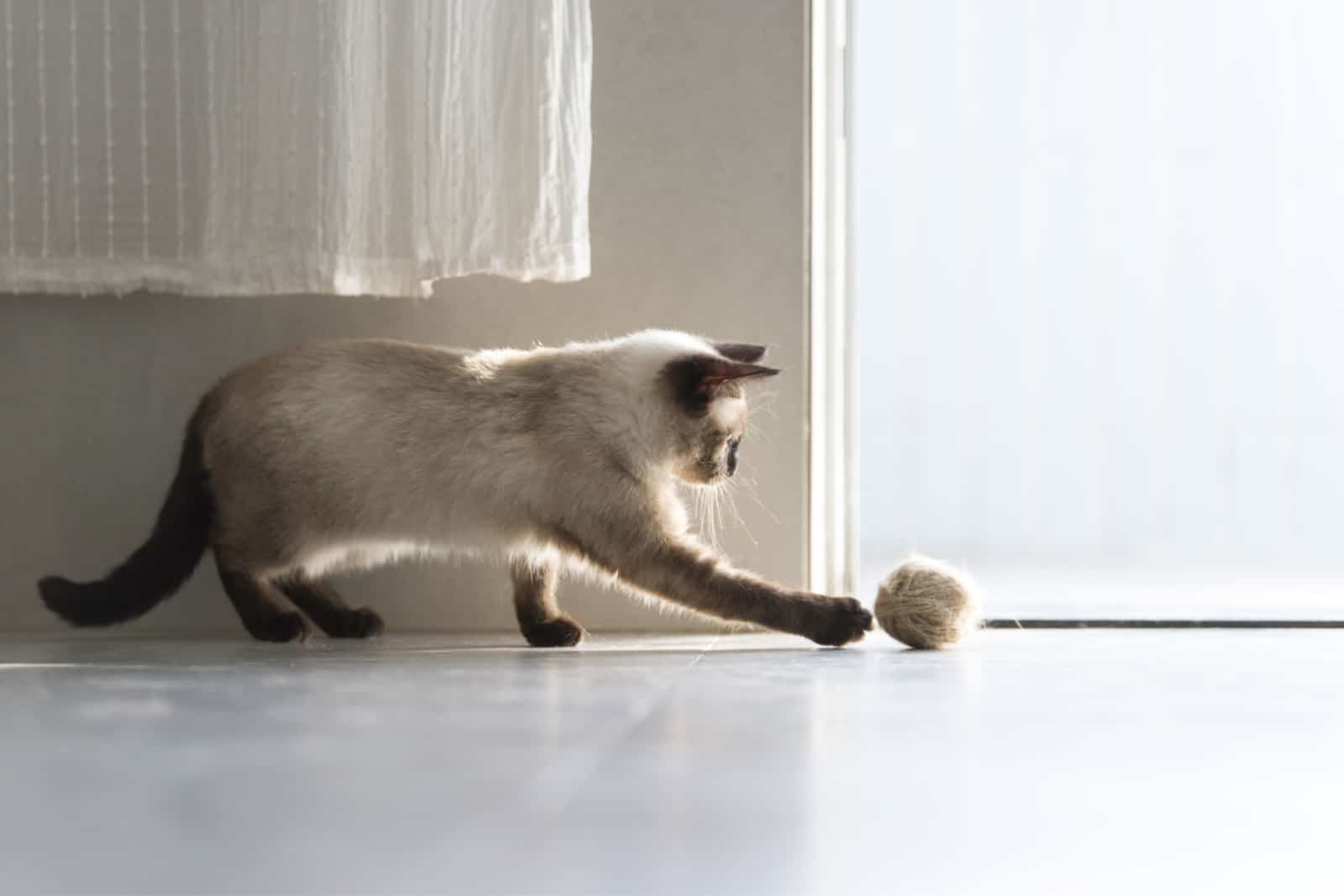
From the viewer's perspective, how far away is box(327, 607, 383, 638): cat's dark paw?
2.55m

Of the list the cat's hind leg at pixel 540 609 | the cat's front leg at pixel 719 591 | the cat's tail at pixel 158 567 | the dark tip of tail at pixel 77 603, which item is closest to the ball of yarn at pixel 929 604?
the cat's front leg at pixel 719 591

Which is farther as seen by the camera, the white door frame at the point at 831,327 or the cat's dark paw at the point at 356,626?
the white door frame at the point at 831,327

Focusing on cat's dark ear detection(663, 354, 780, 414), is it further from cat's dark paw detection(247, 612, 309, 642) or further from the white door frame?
cat's dark paw detection(247, 612, 309, 642)

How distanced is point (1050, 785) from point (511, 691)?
80 cm

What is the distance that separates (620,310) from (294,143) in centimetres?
69

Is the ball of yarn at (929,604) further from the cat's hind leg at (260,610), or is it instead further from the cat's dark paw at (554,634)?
the cat's hind leg at (260,610)

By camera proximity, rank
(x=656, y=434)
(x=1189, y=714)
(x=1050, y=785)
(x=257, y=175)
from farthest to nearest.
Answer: (x=257, y=175) → (x=656, y=434) → (x=1189, y=714) → (x=1050, y=785)

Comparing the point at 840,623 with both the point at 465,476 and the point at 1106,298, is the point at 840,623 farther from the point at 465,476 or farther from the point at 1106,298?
the point at 1106,298

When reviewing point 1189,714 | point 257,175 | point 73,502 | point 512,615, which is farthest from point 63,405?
point 1189,714

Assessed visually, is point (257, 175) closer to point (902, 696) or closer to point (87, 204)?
point (87, 204)

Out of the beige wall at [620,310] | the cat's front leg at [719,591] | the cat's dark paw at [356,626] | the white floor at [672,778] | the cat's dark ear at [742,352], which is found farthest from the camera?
the beige wall at [620,310]

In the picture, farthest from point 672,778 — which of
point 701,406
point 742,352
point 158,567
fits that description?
point 158,567

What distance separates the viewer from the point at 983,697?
171 centimetres

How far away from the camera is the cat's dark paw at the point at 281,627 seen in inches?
95.7
